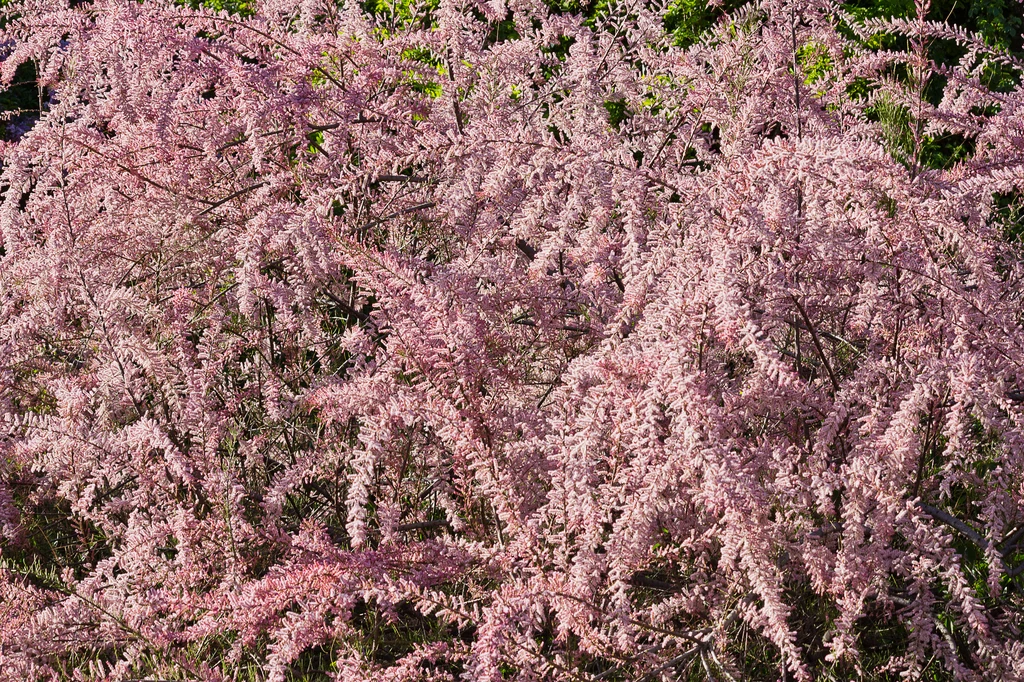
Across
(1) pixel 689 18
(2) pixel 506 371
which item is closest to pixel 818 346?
(2) pixel 506 371

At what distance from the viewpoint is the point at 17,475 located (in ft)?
12.3

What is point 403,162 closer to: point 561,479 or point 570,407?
point 570,407

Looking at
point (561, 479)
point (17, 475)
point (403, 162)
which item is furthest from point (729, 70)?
point (17, 475)

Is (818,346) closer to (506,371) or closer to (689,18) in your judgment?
(506,371)

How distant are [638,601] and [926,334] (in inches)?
42.2

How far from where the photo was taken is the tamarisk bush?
2.33 metres

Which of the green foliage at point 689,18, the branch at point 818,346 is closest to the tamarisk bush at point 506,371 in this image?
the branch at point 818,346

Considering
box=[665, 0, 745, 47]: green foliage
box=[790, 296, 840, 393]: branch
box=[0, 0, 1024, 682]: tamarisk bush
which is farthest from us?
box=[665, 0, 745, 47]: green foliage

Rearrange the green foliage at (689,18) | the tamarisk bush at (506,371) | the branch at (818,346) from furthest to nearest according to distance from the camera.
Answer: the green foliage at (689,18)
the branch at (818,346)
the tamarisk bush at (506,371)

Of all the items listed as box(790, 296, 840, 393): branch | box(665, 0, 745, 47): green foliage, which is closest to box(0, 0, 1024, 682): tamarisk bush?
box(790, 296, 840, 393): branch

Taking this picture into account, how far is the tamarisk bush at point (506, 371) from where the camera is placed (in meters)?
2.33

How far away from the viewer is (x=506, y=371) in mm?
2881

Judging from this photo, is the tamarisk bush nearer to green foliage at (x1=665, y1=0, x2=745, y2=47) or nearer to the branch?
the branch

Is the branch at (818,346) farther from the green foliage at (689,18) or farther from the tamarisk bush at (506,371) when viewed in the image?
the green foliage at (689,18)
